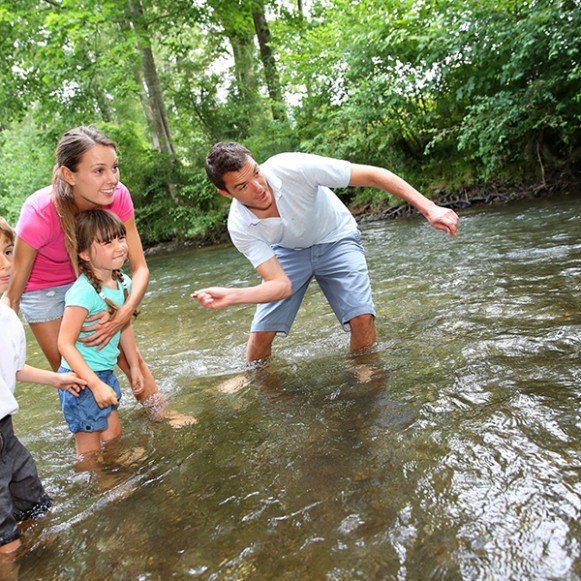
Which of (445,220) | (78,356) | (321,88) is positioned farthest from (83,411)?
(321,88)

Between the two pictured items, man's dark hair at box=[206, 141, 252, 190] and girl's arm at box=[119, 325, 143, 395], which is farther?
girl's arm at box=[119, 325, 143, 395]

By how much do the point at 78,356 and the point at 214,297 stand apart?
2.67 ft

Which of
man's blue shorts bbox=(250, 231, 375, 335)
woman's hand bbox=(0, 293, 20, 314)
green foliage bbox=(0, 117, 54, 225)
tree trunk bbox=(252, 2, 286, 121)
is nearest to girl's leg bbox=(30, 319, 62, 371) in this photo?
woman's hand bbox=(0, 293, 20, 314)

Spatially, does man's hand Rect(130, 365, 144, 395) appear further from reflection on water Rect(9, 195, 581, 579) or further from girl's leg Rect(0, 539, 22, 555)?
girl's leg Rect(0, 539, 22, 555)

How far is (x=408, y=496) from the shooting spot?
82.1 inches

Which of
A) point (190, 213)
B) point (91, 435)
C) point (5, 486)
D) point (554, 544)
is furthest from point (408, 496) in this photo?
point (190, 213)

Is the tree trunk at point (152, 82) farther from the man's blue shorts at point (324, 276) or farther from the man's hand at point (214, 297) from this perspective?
the man's hand at point (214, 297)

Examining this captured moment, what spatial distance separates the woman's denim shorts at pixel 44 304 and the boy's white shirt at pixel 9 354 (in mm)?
780

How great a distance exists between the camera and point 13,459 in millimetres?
2330

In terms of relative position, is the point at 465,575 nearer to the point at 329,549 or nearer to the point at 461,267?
the point at 329,549

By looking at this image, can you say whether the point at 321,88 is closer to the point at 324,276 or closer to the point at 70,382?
the point at 324,276

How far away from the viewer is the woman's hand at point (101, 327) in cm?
309

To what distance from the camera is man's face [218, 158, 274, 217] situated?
3.39 metres

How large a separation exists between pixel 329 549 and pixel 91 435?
1813mm
